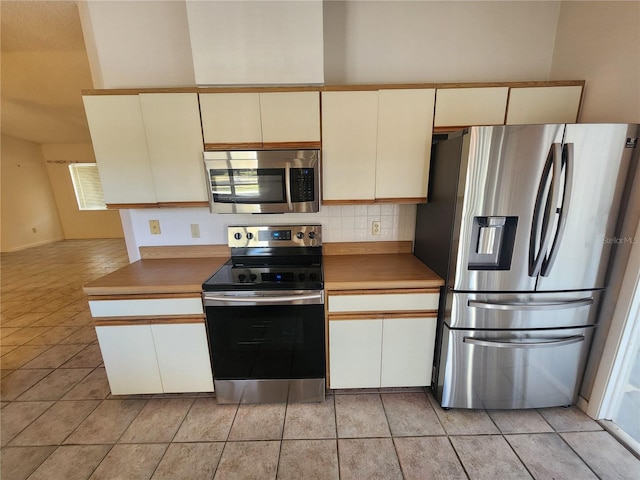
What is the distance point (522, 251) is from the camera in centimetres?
138

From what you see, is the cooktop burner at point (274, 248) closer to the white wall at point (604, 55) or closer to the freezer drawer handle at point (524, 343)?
the freezer drawer handle at point (524, 343)

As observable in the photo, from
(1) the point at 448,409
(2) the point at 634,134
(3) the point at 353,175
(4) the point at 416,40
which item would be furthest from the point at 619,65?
(1) the point at 448,409

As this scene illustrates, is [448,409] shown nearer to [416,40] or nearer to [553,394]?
[553,394]

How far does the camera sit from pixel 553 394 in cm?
162

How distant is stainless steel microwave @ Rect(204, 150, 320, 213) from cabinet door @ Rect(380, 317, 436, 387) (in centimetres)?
95

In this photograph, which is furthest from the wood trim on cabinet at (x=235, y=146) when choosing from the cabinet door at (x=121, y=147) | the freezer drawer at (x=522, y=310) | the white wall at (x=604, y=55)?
the white wall at (x=604, y=55)

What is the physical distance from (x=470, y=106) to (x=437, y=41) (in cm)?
64

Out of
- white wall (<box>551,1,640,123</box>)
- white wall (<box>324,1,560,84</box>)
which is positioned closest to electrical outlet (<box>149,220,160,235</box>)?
white wall (<box>324,1,560,84</box>)

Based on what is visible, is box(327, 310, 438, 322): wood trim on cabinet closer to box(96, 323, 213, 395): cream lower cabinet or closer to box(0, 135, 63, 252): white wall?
box(96, 323, 213, 395): cream lower cabinet

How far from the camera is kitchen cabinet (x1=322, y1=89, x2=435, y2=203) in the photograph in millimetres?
1602

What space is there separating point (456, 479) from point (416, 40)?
270 centimetres

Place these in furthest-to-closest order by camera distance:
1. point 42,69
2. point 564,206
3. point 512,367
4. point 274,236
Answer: point 42,69
point 274,236
point 512,367
point 564,206

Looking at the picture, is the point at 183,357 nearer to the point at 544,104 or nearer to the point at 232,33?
the point at 232,33

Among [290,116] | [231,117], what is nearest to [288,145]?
[290,116]
